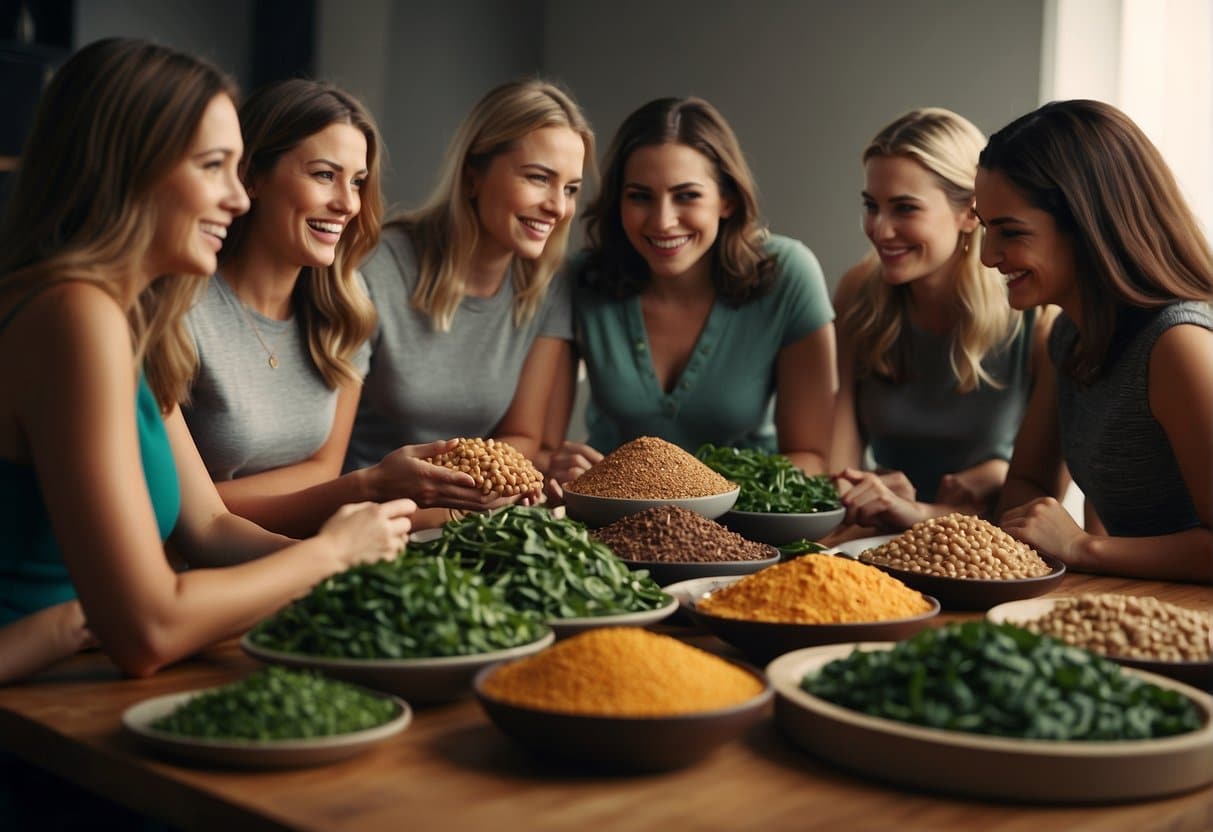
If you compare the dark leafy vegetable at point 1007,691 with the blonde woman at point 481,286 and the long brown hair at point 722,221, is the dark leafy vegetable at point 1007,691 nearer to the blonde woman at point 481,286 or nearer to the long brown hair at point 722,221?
the blonde woman at point 481,286

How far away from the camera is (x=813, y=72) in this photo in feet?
17.1

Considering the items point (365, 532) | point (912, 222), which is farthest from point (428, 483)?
point (912, 222)

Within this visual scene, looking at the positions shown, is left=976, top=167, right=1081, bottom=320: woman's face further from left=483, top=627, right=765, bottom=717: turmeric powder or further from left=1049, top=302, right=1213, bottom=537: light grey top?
left=483, top=627, right=765, bottom=717: turmeric powder

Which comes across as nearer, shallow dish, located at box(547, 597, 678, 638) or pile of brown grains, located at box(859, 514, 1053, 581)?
shallow dish, located at box(547, 597, 678, 638)

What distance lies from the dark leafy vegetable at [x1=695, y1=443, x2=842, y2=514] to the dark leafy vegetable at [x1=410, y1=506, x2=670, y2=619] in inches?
30.7

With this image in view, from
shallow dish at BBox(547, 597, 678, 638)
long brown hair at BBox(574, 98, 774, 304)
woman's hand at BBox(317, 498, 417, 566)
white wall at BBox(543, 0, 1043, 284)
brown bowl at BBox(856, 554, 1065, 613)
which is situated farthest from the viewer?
white wall at BBox(543, 0, 1043, 284)

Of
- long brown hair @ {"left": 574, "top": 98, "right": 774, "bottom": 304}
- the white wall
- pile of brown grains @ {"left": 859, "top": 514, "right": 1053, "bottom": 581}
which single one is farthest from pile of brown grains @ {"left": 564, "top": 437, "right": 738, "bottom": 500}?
the white wall

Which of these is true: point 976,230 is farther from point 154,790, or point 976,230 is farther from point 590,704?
point 154,790

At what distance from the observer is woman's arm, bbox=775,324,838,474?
3.47 meters

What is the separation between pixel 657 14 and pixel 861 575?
4.51m

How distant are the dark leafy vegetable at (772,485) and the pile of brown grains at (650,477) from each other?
7 centimetres

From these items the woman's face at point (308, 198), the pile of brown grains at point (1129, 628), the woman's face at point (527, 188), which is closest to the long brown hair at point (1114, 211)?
the pile of brown grains at point (1129, 628)

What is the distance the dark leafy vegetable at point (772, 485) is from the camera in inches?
99.1

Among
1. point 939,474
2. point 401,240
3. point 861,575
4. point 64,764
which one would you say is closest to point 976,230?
point 939,474
